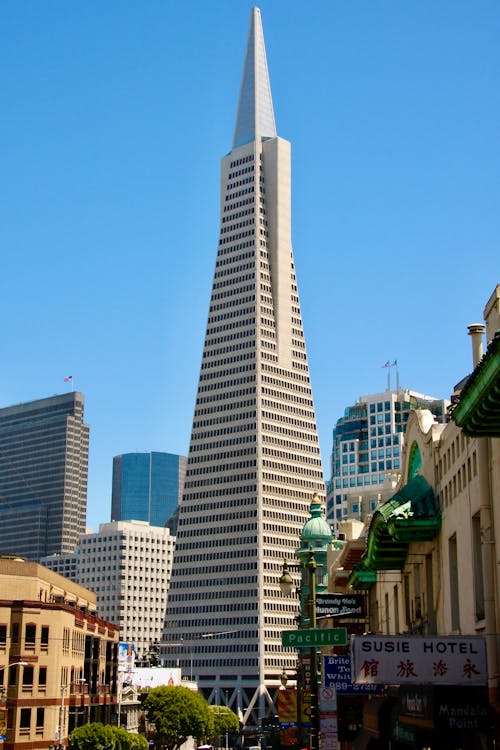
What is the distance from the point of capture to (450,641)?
3219cm

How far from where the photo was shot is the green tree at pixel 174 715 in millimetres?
130750

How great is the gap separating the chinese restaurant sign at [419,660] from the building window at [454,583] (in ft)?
26.6

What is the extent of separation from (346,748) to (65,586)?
38.3 meters

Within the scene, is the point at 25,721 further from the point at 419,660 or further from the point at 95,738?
the point at 419,660

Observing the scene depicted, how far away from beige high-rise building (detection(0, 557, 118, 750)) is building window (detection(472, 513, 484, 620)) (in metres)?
44.4

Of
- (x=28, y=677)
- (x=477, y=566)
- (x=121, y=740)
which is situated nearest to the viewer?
(x=477, y=566)

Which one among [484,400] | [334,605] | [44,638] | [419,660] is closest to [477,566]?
[419,660]

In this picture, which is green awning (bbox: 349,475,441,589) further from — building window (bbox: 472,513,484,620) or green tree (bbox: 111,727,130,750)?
green tree (bbox: 111,727,130,750)

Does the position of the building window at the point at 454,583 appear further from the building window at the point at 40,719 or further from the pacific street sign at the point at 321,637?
the building window at the point at 40,719

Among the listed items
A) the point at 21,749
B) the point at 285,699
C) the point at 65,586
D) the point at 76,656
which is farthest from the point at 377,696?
the point at 65,586

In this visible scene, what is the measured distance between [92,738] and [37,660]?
24.4 ft

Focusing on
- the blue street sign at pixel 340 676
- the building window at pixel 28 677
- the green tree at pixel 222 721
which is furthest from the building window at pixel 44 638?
the green tree at pixel 222 721

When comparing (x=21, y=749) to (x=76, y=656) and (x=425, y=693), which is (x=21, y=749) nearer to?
(x=76, y=656)

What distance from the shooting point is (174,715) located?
131m
